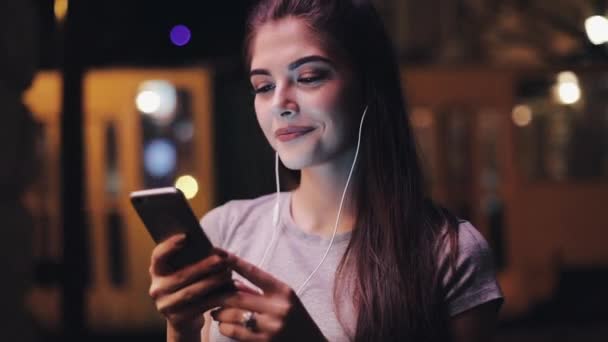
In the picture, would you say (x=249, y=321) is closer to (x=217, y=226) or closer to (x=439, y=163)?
(x=217, y=226)

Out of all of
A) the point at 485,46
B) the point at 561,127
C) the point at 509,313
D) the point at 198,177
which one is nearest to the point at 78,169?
the point at 198,177

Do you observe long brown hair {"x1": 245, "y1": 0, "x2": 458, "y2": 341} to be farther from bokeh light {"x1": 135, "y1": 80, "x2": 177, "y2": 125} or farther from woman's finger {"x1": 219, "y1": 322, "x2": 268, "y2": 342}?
bokeh light {"x1": 135, "y1": 80, "x2": 177, "y2": 125}

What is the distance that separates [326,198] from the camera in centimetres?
164

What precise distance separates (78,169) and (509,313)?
6.48m

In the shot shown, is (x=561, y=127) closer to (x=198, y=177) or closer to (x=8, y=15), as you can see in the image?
(x=198, y=177)

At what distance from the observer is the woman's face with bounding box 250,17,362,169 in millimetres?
1512

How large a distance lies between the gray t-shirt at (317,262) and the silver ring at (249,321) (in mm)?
225

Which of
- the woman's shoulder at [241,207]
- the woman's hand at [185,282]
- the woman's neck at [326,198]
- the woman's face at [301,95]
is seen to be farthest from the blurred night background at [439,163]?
the woman's hand at [185,282]

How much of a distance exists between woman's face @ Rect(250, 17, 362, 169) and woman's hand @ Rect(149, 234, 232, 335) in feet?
1.00

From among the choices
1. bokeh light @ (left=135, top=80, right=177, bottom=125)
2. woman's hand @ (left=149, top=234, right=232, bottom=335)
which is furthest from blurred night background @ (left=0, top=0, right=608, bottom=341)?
woman's hand @ (left=149, top=234, right=232, bottom=335)

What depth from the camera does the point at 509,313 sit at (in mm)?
7809

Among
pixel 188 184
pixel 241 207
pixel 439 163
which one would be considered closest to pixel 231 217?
pixel 241 207

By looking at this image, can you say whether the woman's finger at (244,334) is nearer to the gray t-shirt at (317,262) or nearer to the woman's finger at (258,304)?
the woman's finger at (258,304)

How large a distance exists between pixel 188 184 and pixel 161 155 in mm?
422
